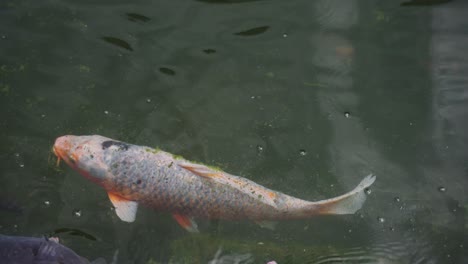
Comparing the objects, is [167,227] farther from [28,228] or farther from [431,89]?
[431,89]

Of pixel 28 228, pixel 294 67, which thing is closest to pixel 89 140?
pixel 28 228

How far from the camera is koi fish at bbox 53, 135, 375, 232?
398cm

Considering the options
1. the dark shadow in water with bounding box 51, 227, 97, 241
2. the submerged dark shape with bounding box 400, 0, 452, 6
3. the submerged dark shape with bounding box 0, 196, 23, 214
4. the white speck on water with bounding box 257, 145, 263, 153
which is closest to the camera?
the dark shadow in water with bounding box 51, 227, 97, 241

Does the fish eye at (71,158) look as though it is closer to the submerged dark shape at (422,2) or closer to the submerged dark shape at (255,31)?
the submerged dark shape at (255,31)

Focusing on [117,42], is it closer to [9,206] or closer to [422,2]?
[9,206]

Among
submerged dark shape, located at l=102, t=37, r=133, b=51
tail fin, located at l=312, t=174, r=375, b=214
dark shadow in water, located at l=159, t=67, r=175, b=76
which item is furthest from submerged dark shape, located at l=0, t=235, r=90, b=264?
submerged dark shape, located at l=102, t=37, r=133, b=51

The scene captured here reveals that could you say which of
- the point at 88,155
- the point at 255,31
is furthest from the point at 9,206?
the point at 255,31

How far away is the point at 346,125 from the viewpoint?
5.22m

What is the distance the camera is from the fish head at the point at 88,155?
402 centimetres

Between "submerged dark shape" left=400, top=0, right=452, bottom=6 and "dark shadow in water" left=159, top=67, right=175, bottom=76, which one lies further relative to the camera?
"submerged dark shape" left=400, top=0, right=452, bottom=6

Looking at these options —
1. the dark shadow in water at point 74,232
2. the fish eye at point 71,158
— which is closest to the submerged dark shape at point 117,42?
the fish eye at point 71,158

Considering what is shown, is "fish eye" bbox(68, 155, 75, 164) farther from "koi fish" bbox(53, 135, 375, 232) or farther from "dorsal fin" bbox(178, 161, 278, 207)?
"dorsal fin" bbox(178, 161, 278, 207)

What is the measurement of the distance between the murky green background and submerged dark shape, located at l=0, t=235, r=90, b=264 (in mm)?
714

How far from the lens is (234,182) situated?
13.6 ft
